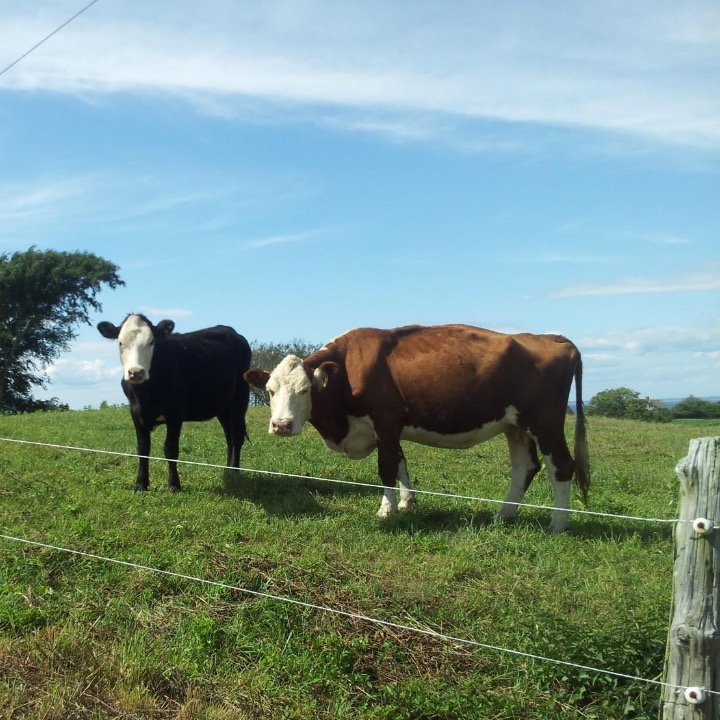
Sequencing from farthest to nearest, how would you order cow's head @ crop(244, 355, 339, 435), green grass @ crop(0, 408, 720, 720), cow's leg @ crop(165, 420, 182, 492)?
cow's leg @ crop(165, 420, 182, 492) → cow's head @ crop(244, 355, 339, 435) → green grass @ crop(0, 408, 720, 720)

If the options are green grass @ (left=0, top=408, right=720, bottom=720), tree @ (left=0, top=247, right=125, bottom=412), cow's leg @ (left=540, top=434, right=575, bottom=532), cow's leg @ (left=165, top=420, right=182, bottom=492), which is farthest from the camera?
tree @ (left=0, top=247, right=125, bottom=412)

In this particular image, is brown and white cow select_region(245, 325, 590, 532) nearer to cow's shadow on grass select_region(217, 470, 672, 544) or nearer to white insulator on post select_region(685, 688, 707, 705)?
cow's shadow on grass select_region(217, 470, 672, 544)

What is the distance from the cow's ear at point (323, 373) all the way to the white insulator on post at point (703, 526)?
236 inches

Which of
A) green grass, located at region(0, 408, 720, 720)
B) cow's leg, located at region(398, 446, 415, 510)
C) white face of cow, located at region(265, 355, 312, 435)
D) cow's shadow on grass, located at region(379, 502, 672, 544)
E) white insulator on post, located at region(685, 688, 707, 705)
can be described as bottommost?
green grass, located at region(0, 408, 720, 720)

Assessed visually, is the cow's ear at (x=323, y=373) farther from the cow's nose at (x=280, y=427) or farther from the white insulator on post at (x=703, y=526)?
the white insulator on post at (x=703, y=526)

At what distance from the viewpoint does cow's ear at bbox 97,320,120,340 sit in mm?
10750

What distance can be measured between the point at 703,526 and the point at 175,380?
8315mm

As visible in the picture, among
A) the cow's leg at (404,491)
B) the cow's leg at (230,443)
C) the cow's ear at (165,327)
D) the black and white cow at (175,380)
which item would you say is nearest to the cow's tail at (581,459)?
the cow's leg at (404,491)

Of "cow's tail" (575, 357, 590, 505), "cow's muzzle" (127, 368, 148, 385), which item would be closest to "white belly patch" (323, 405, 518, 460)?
"cow's tail" (575, 357, 590, 505)

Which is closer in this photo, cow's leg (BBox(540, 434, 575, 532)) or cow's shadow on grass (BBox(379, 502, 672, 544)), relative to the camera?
cow's shadow on grass (BBox(379, 502, 672, 544))

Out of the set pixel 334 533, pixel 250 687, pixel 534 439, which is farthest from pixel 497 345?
pixel 250 687

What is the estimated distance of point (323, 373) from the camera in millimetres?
9602

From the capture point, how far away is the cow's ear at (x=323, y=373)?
957cm

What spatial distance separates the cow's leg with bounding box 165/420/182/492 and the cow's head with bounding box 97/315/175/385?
856 mm
